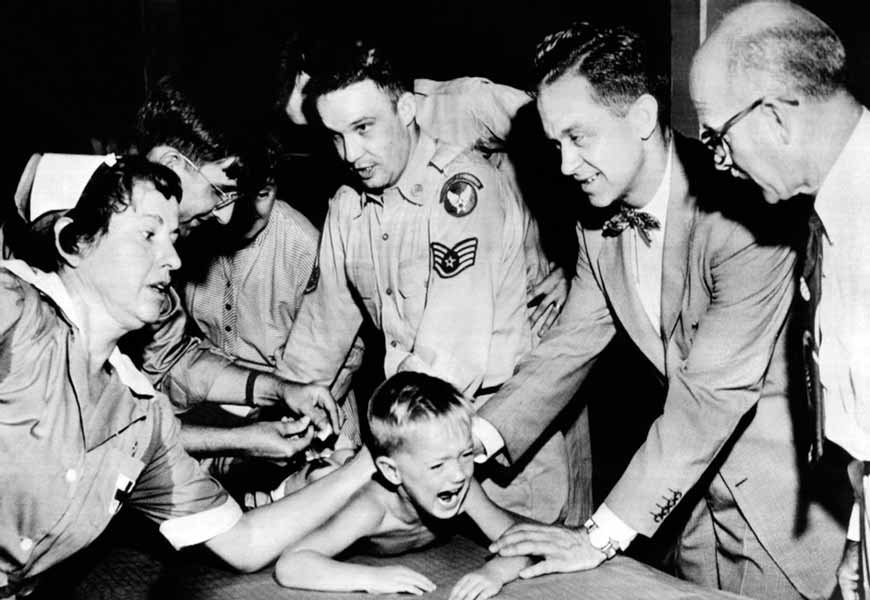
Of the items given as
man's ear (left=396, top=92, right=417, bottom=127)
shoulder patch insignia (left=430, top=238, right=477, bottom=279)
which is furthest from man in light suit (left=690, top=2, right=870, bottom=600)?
man's ear (left=396, top=92, right=417, bottom=127)

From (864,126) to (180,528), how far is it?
1702 mm

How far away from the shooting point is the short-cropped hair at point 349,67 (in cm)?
234

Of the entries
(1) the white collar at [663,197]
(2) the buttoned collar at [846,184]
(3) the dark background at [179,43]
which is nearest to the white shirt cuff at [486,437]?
(1) the white collar at [663,197]

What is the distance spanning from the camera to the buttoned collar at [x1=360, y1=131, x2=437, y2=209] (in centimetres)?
250

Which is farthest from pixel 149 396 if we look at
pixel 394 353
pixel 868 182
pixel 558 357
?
pixel 868 182

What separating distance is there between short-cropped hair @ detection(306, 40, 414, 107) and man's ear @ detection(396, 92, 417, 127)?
0.10 ft

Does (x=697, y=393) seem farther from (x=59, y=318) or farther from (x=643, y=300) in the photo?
(x=59, y=318)

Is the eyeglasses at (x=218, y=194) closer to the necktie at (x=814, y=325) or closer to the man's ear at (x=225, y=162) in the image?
the man's ear at (x=225, y=162)

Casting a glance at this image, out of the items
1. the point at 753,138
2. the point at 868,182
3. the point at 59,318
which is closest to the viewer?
the point at 868,182

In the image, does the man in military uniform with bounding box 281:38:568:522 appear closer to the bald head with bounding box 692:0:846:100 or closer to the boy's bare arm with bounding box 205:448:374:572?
the boy's bare arm with bounding box 205:448:374:572

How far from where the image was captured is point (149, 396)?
2053mm

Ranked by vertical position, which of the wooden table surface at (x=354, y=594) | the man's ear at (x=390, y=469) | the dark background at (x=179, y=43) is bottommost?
the wooden table surface at (x=354, y=594)

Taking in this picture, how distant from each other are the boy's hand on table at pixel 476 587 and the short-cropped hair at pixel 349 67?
1.28 m

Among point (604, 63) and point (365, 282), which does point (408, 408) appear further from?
point (604, 63)
